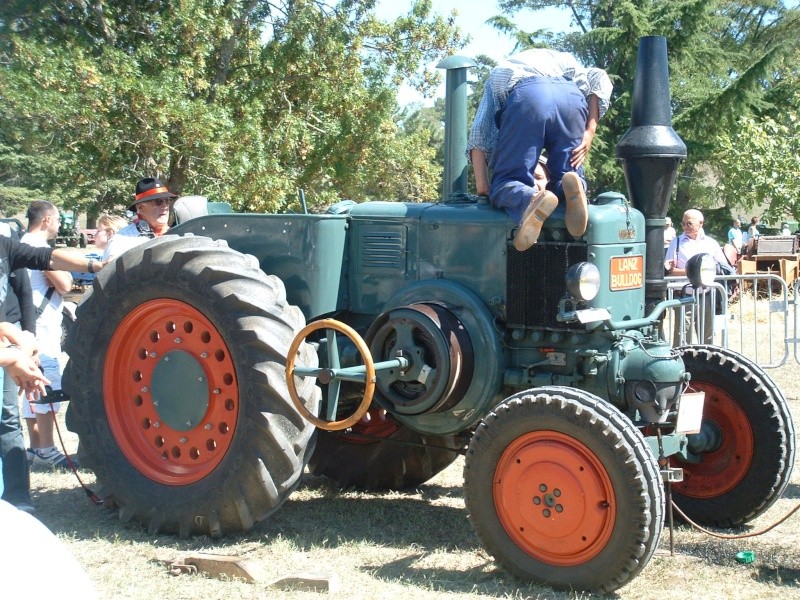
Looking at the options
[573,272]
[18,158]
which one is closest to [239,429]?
[573,272]

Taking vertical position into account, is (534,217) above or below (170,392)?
above

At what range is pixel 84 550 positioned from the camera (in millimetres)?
4785

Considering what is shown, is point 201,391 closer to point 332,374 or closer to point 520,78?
point 332,374

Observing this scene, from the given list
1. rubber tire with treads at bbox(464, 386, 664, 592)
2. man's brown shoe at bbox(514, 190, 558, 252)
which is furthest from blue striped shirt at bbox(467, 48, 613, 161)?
rubber tire with treads at bbox(464, 386, 664, 592)

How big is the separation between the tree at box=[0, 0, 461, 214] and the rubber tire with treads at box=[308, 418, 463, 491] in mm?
9855

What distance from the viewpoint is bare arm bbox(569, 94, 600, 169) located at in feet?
16.0

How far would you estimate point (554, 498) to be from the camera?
164 inches

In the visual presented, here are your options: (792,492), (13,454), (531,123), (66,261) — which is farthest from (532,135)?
(13,454)

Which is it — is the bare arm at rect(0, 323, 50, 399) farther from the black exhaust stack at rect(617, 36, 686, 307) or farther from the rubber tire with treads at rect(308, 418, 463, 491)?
the black exhaust stack at rect(617, 36, 686, 307)

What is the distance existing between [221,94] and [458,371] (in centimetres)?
1269

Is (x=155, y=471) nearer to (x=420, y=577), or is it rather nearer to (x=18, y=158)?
(x=420, y=577)

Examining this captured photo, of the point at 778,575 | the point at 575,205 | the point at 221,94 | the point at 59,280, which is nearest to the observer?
the point at 575,205

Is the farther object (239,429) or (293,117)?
(293,117)

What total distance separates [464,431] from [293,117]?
12571 millimetres
